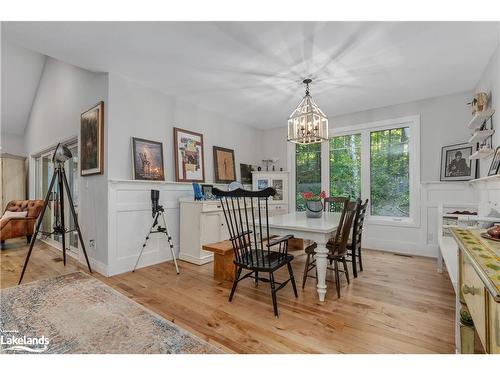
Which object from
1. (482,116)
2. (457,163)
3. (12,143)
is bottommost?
(457,163)

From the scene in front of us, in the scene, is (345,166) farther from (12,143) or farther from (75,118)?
(12,143)

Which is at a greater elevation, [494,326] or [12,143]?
[12,143]

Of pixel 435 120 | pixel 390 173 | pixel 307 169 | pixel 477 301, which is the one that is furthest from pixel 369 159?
pixel 477 301

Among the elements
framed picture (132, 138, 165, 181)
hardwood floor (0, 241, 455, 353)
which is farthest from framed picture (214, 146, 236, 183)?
hardwood floor (0, 241, 455, 353)

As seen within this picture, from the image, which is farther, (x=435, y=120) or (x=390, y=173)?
(x=390, y=173)

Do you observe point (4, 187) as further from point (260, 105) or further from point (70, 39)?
point (260, 105)

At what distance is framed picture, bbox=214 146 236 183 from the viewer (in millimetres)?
4426

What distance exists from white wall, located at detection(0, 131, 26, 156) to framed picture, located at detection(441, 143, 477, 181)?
9441mm

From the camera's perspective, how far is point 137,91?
322cm

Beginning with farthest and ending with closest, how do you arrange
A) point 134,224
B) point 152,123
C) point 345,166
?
point 345,166 → point 152,123 → point 134,224

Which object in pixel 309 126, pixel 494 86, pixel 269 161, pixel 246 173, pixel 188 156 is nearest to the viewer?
pixel 494 86

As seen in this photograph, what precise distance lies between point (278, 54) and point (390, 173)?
302 centimetres

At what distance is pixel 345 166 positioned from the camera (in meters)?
4.58
